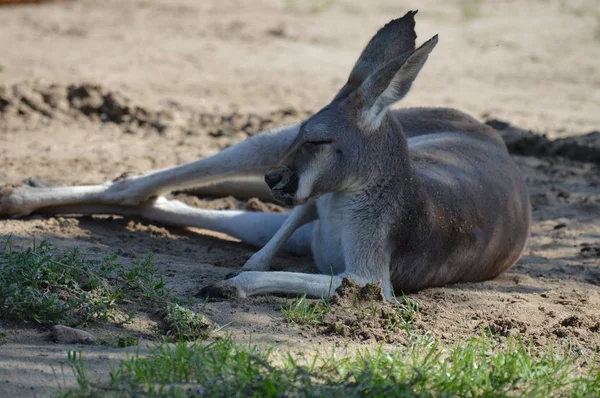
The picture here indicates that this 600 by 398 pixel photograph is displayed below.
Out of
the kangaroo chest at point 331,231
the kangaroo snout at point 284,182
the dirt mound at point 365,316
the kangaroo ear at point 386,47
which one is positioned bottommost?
the dirt mound at point 365,316

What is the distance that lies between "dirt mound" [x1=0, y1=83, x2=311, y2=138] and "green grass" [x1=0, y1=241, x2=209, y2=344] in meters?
3.82

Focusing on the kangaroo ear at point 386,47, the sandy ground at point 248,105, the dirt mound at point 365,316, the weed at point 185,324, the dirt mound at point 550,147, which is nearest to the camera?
the weed at point 185,324

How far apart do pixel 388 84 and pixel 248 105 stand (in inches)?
184

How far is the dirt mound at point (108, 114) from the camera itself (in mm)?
8164

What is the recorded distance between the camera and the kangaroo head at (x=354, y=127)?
15.1 feet

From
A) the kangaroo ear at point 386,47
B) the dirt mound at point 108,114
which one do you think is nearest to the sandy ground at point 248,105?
the dirt mound at point 108,114

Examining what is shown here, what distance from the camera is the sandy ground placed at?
4582 mm

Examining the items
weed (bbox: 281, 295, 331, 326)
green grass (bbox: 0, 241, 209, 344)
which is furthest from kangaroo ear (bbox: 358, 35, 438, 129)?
green grass (bbox: 0, 241, 209, 344)

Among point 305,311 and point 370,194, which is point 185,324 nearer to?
point 305,311

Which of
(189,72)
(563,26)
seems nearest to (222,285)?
(189,72)

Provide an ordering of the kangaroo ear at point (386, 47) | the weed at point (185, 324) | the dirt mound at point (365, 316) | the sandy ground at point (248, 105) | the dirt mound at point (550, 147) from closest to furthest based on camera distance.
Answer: the weed at point (185, 324) < the dirt mound at point (365, 316) < the sandy ground at point (248, 105) < the kangaroo ear at point (386, 47) < the dirt mound at point (550, 147)

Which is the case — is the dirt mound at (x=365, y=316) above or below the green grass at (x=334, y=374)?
below

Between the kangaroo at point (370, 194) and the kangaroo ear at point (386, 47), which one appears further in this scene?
the kangaroo ear at point (386, 47)

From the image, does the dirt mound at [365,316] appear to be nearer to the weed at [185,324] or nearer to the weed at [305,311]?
the weed at [305,311]
